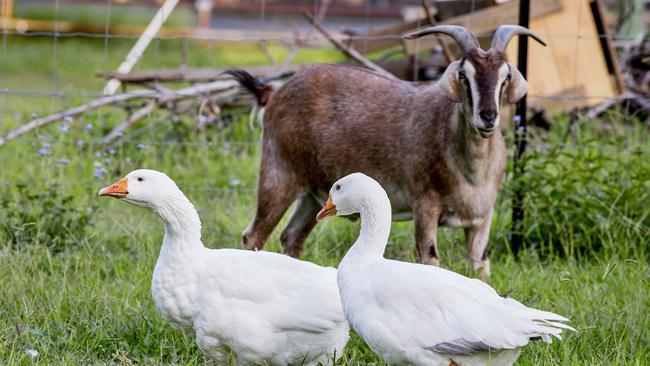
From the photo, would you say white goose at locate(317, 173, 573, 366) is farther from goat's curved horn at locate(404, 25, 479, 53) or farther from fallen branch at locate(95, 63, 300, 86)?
fallen branch at locate(95, 63, 300, 86)

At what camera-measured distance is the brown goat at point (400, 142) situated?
17.9 ft

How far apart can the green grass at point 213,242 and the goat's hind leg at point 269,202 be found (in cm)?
20

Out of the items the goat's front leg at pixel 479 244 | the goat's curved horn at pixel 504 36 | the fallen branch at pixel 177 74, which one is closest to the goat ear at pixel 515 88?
the goat's curved horn at pixel 504 36

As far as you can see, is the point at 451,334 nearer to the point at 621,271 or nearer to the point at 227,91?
the point at 621,271

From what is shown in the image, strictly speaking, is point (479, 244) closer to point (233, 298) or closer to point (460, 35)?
point (460, 35)

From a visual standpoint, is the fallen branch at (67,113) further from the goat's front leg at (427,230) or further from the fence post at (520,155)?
the fence post at (520,155)

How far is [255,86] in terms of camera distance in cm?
637

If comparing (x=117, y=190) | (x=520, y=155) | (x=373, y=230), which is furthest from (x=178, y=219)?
(x=520, y=155)

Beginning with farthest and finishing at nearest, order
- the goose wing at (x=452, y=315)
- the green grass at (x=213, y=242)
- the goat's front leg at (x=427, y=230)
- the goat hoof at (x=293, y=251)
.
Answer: the goat hoof at (x=293, y=251) < the goat's front leg at (x=427, y=230) < the green grass at (x=213, y=242) < the goose wing at (x=452, y=315)

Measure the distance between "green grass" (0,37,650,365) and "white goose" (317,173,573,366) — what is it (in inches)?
17.0

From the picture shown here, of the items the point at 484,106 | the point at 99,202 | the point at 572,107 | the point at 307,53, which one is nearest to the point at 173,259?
the point at 484,106

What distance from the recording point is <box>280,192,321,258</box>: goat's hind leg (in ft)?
20.2

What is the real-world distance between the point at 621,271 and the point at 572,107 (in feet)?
10.8

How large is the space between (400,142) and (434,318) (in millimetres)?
2233
